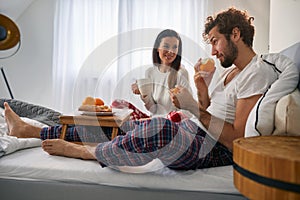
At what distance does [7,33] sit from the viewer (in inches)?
113

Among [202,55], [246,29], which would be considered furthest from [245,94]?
[202,55]

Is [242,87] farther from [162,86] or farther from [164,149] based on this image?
[162,86]

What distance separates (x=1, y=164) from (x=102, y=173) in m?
0.41

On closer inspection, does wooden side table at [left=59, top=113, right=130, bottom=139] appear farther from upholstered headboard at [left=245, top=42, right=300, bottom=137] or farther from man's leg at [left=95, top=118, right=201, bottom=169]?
upholstered headboard at [left=245, top=42, right=300, bottom=137]

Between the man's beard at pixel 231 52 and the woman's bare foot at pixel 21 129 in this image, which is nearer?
the man's beard at pixel 231 52

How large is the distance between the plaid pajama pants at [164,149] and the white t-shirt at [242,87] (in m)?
0.14

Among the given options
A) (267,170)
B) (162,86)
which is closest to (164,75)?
(162,86)

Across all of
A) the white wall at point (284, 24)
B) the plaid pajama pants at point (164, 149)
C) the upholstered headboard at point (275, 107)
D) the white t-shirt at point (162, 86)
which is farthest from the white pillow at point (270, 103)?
the white t-shirt at point (162, 86)

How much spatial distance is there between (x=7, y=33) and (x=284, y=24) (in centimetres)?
239

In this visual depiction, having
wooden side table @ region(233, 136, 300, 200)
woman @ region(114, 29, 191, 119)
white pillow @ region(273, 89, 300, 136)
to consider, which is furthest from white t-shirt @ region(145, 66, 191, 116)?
wooden side table @ region(233, 136, 300, 200)

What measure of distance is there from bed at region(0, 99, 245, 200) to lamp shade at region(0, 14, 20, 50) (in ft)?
6.64

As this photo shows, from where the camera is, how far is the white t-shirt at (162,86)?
1.79 metres

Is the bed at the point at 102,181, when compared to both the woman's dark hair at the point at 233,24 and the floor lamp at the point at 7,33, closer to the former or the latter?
the woman's dark hair at the point at 233,24

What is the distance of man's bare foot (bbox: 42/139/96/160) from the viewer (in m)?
1.22
